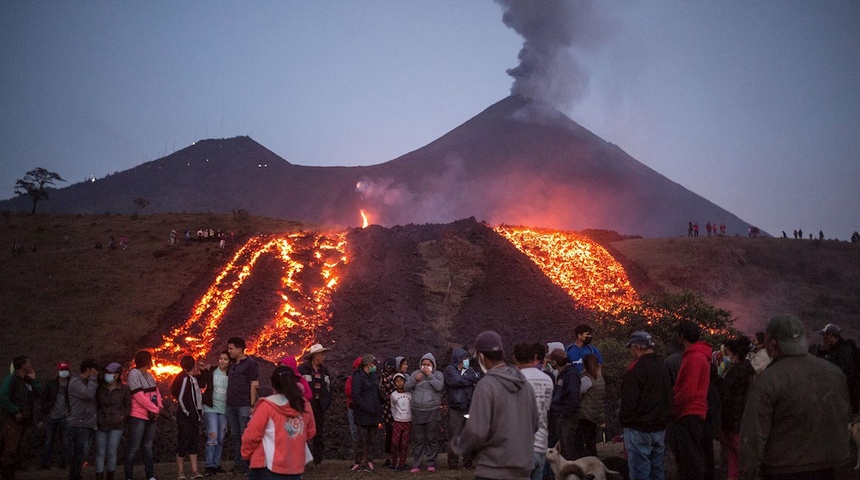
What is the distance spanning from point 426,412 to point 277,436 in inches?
267

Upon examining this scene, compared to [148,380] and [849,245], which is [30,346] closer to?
[148,380]

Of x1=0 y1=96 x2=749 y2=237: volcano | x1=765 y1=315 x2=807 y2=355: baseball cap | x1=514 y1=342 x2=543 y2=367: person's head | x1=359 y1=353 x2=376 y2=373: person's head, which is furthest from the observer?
x1=0 y1=96 x2=749 y2=237: volcano

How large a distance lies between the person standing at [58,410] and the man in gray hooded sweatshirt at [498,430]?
9942 mm

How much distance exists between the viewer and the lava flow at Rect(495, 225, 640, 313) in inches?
1328

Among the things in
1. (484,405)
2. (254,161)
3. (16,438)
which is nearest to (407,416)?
(16,438)

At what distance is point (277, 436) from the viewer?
6520mm

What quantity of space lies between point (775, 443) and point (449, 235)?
31244mm

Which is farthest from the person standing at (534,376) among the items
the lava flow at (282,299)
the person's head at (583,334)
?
the lava flow at (282,299)

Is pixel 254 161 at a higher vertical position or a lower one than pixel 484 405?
higher

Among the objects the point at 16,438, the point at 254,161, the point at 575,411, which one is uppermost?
the point at 254,161

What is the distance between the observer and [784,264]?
148 ft

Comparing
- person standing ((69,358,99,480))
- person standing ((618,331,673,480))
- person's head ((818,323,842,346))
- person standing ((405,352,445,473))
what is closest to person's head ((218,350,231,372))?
person standing ((69,358,99,480))

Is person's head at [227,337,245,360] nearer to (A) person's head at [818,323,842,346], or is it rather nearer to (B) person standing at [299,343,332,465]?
(B) person standing at [299,343,332,465]

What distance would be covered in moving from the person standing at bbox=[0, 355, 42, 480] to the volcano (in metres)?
73.1
